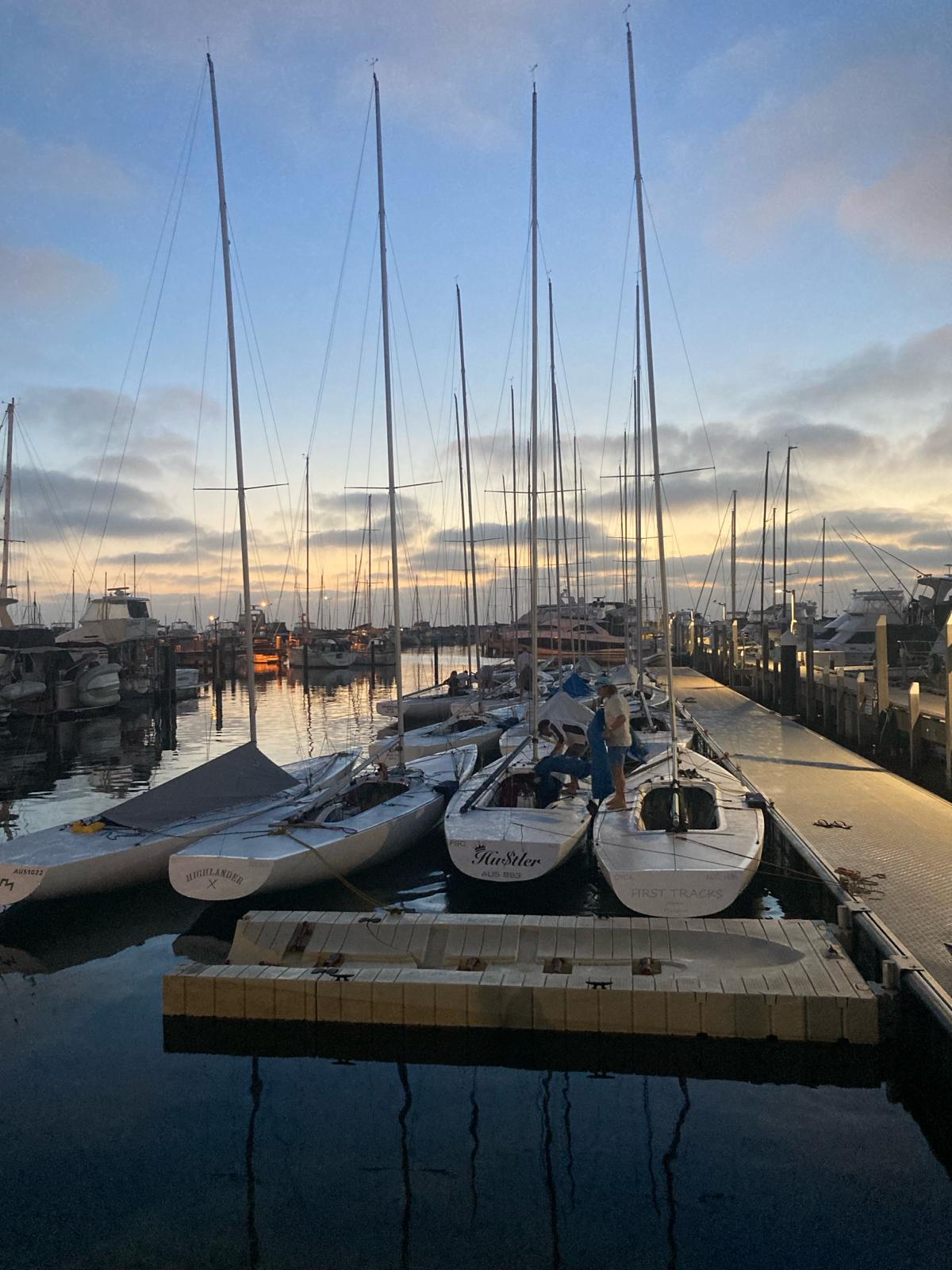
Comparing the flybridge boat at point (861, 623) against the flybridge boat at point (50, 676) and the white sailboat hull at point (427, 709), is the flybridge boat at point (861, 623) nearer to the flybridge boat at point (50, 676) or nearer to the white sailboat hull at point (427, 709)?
the white sailboat hull at point (427, 709)

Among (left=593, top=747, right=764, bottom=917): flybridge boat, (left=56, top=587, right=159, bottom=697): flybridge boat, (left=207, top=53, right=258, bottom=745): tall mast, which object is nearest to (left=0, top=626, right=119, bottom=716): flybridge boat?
(left=56, top=587, right=159, bottom=697): flybridge boat

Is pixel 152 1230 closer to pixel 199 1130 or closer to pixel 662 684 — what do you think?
pixel 199 1130

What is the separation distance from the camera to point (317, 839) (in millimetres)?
11219

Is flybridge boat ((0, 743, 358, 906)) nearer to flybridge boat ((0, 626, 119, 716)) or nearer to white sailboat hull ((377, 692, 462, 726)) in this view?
white sailboat hull ((377, 692, 462, 726))

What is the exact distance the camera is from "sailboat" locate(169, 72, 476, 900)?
32.1 ft

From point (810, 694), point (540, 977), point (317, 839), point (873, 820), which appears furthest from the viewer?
point (810, 694)

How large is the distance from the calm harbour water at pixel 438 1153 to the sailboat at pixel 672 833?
78.1 inches

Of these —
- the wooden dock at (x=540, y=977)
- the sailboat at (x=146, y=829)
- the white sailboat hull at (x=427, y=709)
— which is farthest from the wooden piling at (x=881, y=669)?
the white sailboat hull at (x=427, y=709)

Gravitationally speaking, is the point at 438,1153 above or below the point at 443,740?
below

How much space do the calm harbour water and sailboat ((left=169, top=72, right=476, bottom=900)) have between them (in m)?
1.48

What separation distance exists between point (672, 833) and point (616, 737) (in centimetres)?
199

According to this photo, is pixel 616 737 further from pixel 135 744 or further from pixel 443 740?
pixel 135 744

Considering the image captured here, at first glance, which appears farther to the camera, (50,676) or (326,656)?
(326,656)

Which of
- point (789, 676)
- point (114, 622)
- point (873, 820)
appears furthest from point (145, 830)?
point (114, 622)
